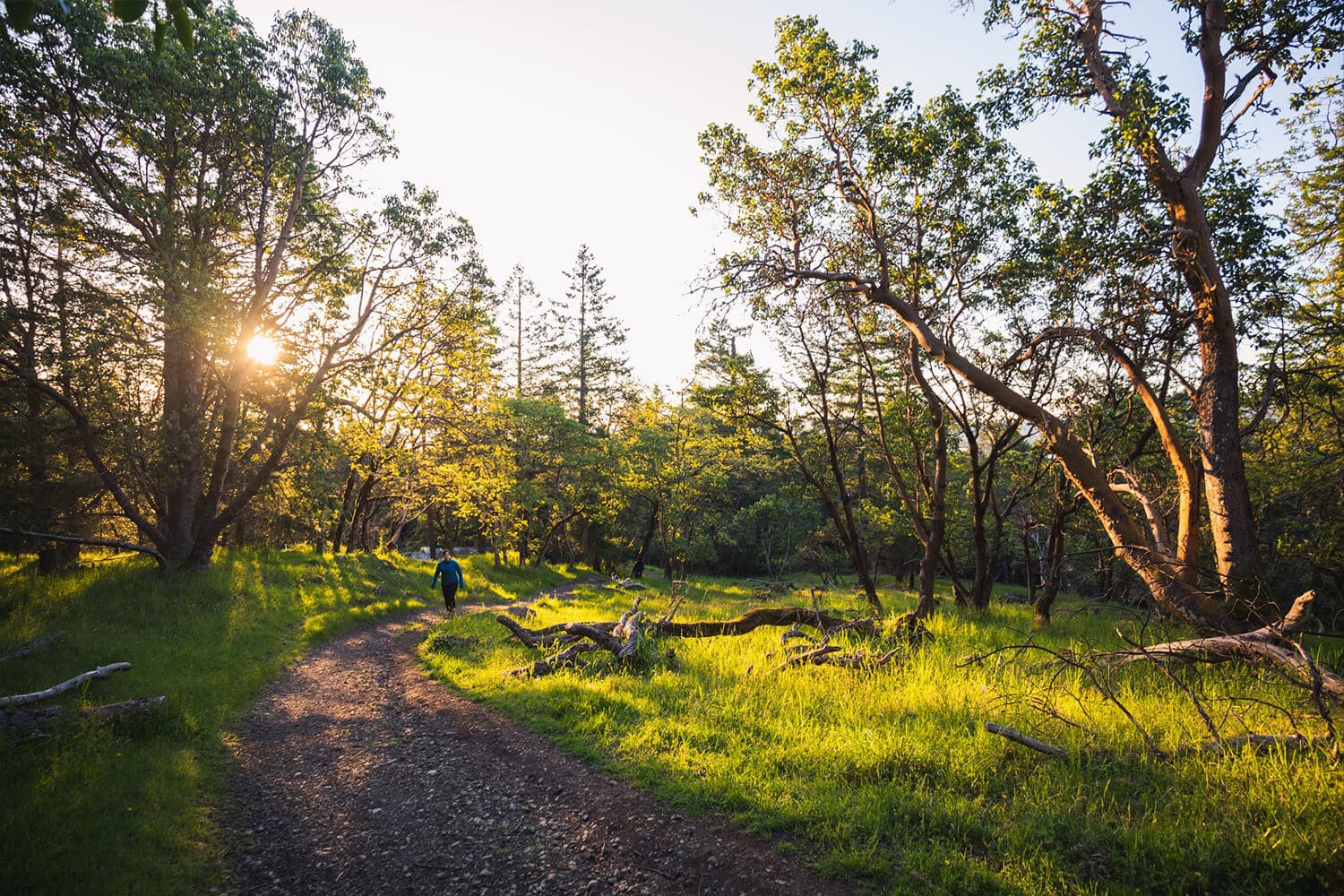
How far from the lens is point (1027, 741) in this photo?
5.21m

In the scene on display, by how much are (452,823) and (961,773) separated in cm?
507

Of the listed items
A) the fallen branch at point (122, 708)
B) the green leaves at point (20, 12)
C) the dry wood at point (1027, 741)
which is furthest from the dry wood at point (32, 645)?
the dry wood at point (1027, 741)

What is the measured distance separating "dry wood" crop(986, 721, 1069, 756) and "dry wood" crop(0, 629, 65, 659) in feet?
42.8

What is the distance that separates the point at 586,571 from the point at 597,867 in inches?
1190

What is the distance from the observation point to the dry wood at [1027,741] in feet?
16.9

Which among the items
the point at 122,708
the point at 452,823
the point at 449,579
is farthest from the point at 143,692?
the point at 449,579

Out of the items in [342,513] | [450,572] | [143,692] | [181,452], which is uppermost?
[181,452]

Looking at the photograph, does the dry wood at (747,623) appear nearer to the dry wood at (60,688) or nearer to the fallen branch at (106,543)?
the dry wood at (60,688)

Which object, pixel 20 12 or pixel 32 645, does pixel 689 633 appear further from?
pixel 20 12

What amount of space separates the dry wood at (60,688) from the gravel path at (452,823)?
2.01 metres

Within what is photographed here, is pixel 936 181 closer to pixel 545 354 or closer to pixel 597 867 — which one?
pixel 597 867

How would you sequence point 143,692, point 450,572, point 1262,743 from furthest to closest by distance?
point 450,572
point 143,692
point 1262,743

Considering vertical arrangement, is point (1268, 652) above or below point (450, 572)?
above

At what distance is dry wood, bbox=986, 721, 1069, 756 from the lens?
5164 millimetres
